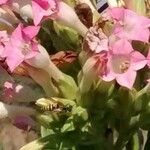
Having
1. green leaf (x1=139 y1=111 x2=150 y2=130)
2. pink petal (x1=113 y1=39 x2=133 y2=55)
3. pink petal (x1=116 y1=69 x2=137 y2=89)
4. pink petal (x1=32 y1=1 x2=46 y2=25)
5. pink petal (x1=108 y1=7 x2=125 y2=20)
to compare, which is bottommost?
green leaf (x1=139 y1=111 x2=150 y2=130)

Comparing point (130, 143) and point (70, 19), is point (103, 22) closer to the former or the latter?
point (70, 19)

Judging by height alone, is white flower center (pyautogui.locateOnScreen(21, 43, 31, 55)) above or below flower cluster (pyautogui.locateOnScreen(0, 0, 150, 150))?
above

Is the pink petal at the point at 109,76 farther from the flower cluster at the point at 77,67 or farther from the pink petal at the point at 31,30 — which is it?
the pink petal at the point at 31,30

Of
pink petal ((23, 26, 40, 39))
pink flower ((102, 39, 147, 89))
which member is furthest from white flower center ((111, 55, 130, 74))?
pink petal ((23, 26, 40, 39))

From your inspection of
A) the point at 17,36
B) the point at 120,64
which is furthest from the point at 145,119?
the point at 17,36

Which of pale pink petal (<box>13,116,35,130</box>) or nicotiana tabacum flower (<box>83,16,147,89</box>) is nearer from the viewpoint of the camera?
nicotiana tabacum flower (<box>83,16,147,89</box>)

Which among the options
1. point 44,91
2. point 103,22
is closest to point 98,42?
point 103,22

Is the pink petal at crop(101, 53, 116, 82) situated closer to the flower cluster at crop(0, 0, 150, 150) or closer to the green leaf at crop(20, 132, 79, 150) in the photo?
the flower cluster at crop(0, 0, 150, 150)

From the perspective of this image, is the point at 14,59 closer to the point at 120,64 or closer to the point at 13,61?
the point at 13,61
